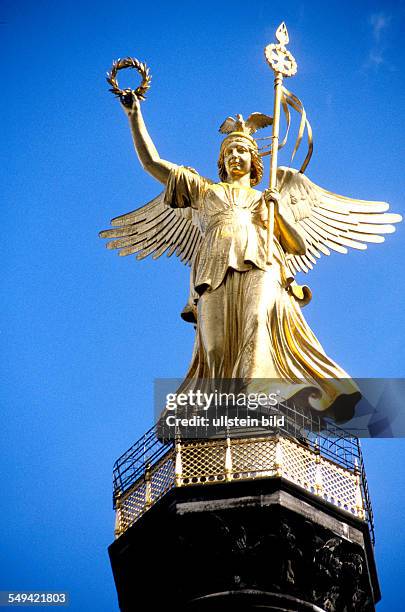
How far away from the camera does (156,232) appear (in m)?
32.2

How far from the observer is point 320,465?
26922 mm

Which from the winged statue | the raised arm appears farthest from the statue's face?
the raised arm

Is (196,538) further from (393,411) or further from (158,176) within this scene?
(158,176)

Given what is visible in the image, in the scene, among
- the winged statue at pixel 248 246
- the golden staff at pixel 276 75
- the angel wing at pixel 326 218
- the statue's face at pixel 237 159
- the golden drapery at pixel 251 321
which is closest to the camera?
the golden drapery at pixel 251 321

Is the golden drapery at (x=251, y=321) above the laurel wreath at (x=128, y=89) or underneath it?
underneath

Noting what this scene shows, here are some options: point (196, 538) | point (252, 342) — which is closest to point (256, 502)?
point (196, 538)

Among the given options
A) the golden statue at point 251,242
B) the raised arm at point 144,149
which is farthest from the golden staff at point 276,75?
the raised arm at point 144,149

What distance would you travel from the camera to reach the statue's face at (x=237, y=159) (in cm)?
3112

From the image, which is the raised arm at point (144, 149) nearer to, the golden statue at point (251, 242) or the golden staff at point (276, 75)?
the golden statue at point (251, 242)

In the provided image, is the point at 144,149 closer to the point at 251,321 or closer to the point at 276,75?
the point at 276,75

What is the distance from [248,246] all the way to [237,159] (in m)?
2.27

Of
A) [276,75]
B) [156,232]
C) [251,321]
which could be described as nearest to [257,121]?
[276,75]

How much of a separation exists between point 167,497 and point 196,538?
2.34 feet

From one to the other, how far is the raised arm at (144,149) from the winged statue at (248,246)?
0.02 m
